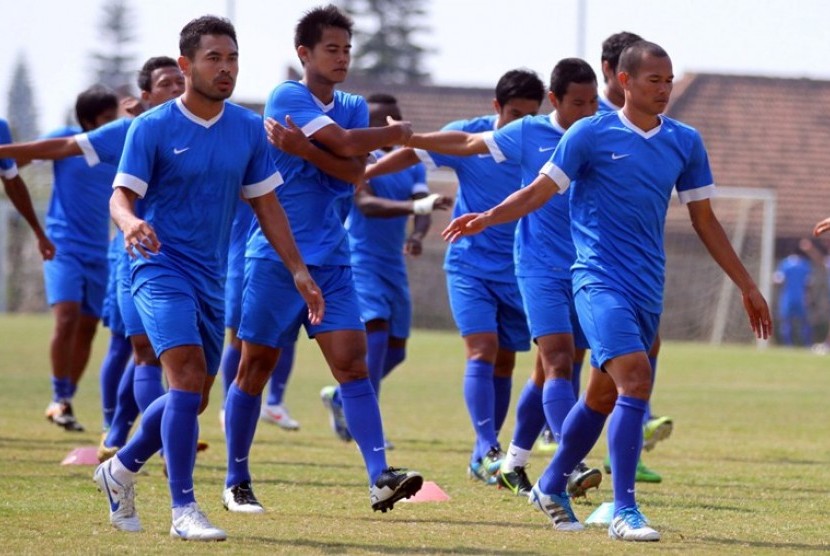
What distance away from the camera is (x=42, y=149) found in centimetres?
948

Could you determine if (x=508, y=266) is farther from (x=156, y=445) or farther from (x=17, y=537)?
(x=17, y=537)

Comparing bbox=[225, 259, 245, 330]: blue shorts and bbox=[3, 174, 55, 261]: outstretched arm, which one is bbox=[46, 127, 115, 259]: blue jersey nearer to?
bbox=[3, 174, 55, 261]: outstretched arm

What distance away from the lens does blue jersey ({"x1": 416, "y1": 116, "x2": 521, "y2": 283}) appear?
9867 mm

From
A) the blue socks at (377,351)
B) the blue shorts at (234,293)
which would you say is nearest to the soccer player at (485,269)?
the blue shorts at (234,293)

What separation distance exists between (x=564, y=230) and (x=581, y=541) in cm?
243

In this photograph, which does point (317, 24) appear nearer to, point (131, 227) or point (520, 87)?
point (131, 227)

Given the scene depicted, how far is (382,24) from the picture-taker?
79250 mm

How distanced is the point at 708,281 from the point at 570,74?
2679 centimetres

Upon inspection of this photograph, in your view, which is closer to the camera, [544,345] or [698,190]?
[698,190]

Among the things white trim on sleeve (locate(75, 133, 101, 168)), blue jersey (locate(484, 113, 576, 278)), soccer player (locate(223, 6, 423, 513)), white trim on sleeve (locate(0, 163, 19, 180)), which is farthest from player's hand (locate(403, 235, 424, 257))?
soccer player (locate(223, 6, 423, 513))

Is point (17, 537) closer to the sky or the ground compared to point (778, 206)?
closer to the sky

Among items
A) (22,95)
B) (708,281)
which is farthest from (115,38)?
(708,281)

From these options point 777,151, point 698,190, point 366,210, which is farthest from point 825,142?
point 698,190

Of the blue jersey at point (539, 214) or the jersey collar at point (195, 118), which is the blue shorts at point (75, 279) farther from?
the jersey collar at point (195, 118)
